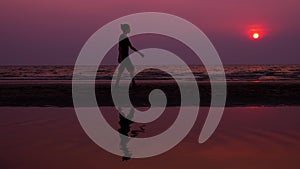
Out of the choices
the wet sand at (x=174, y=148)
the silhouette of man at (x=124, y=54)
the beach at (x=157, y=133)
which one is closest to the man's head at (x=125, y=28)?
the silhouette of man at (x=124, y=54)

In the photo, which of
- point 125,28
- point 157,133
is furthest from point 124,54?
point 157,133

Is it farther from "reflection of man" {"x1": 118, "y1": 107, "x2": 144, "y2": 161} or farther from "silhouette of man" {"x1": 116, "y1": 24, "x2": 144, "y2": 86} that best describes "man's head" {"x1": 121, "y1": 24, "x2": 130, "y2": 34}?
"reflection of man" {"x1": 118, "y1": 107, "x2": 144, "y2": 161}

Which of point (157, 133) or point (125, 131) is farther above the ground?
point (157, 133)

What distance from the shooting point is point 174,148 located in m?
7.24

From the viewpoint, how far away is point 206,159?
6.40 meters

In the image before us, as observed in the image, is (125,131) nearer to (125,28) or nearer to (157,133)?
(157,133)

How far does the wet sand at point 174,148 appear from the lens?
20.0 ft

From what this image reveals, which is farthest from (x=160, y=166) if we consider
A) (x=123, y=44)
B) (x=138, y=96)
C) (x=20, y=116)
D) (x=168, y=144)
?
(x=138, y=96)

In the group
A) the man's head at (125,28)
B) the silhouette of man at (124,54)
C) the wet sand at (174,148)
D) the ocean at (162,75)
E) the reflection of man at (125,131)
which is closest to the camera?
the wet sand at (174,148)

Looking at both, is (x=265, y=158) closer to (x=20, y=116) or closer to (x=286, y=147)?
(x=286, y=147)

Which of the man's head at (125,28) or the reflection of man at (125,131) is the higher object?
the man's head at (125,28)

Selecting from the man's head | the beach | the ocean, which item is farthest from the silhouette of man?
the ocean

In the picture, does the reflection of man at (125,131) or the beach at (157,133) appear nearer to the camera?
the beach at (157,133)

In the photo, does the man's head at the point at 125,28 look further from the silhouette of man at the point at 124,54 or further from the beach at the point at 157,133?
the beach at the point at 157,133
